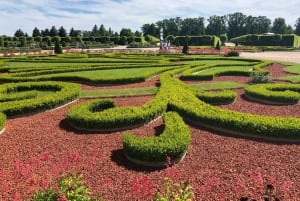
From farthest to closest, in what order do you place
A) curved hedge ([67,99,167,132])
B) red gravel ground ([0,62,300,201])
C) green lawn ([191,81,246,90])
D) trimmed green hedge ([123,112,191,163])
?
green lawn ([191,81,246,90])
curved hedge ([67,99,167,132])
trimmed green hedge ([123,112,191,163])
red gravel ground ([0,62,300,201])

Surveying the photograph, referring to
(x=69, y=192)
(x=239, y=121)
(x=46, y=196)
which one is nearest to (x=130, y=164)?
(x=46, y=196)

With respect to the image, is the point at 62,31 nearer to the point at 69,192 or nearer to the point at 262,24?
the point at 262,24

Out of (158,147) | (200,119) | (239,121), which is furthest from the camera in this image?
(200,119)

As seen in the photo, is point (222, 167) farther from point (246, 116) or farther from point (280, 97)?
point (280, 97)

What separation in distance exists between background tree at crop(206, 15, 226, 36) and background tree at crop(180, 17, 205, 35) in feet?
13.1

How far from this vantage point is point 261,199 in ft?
18.0

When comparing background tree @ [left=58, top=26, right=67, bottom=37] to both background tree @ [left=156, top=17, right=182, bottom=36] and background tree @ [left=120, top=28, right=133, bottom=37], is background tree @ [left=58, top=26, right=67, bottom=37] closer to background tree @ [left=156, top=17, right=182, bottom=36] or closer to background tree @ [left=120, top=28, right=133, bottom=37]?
background tree @ [left=120, top=28, right=133, bottom=37]

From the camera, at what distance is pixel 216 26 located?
120m

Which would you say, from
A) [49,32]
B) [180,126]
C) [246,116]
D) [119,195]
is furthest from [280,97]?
[49,32]

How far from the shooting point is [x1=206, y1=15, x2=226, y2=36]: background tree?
390ft

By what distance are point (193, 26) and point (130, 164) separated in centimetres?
11563

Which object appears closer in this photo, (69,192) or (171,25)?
(69,192)

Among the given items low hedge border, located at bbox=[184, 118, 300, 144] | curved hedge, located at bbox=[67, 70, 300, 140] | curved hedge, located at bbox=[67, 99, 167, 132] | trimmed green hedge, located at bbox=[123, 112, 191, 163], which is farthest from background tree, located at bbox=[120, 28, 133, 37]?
trimmed green hedge, located at bbox=[123, 112, 191, 163]

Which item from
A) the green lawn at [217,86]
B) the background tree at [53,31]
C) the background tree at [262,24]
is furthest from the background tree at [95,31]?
the green lawn at [217,86]
